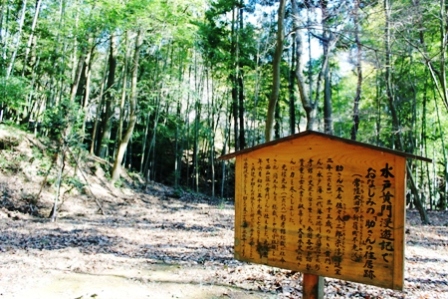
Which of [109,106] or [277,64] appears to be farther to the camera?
[109,106]

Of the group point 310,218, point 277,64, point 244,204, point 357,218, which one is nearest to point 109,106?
point 277,64

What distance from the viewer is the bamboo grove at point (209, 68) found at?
6975 mm

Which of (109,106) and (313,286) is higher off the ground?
(109,106)

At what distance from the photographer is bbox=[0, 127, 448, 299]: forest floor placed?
13.4ft

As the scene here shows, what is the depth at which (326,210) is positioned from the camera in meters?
2.62

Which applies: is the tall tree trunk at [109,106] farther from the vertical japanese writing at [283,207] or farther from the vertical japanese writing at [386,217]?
the vertical japanese writing at [386,217]

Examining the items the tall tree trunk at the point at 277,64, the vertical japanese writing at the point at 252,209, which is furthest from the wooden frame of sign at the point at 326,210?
the tall tree trunk at the point at 277,64

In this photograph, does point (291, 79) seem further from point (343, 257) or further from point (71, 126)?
point (343, 257)

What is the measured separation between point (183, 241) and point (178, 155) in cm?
1229

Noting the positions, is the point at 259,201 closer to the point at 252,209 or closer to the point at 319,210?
the point at 252,209

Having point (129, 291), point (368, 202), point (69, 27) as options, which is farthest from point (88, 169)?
point (368, 202)

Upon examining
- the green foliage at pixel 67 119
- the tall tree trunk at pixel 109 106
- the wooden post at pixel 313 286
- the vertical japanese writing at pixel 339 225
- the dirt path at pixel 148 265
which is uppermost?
the tall tree trunk at pixel 109 106

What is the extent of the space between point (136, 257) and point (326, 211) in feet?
12.7

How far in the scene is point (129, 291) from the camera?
13.2 feet
